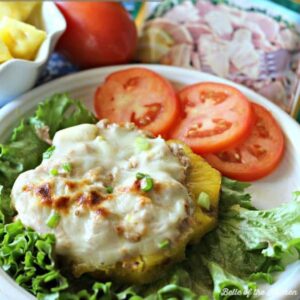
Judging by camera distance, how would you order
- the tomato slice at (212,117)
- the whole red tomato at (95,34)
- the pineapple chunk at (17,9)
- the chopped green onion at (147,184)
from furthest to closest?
1. the whole red tomato at (95,34)
2. the pineapple chunk at (17,9)
3. the tomato slice at (212,117)
4. the chopped green onion at (147,184)


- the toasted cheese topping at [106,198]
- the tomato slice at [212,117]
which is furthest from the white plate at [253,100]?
the toasted cheese topping at [106,198]

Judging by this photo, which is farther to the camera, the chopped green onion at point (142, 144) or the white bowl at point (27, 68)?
the white bowl at point (27, 68)

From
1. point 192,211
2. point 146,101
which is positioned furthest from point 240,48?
point 192,211

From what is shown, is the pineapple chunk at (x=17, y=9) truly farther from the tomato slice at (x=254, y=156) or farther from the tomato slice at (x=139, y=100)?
the tomato slice at (x=254, y=156)

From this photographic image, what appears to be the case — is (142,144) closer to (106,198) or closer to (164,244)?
(106,198)

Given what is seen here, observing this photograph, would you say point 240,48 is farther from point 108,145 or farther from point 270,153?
point 108,145

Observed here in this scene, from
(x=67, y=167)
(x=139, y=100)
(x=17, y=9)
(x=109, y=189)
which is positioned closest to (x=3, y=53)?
(x=17, y=9)
